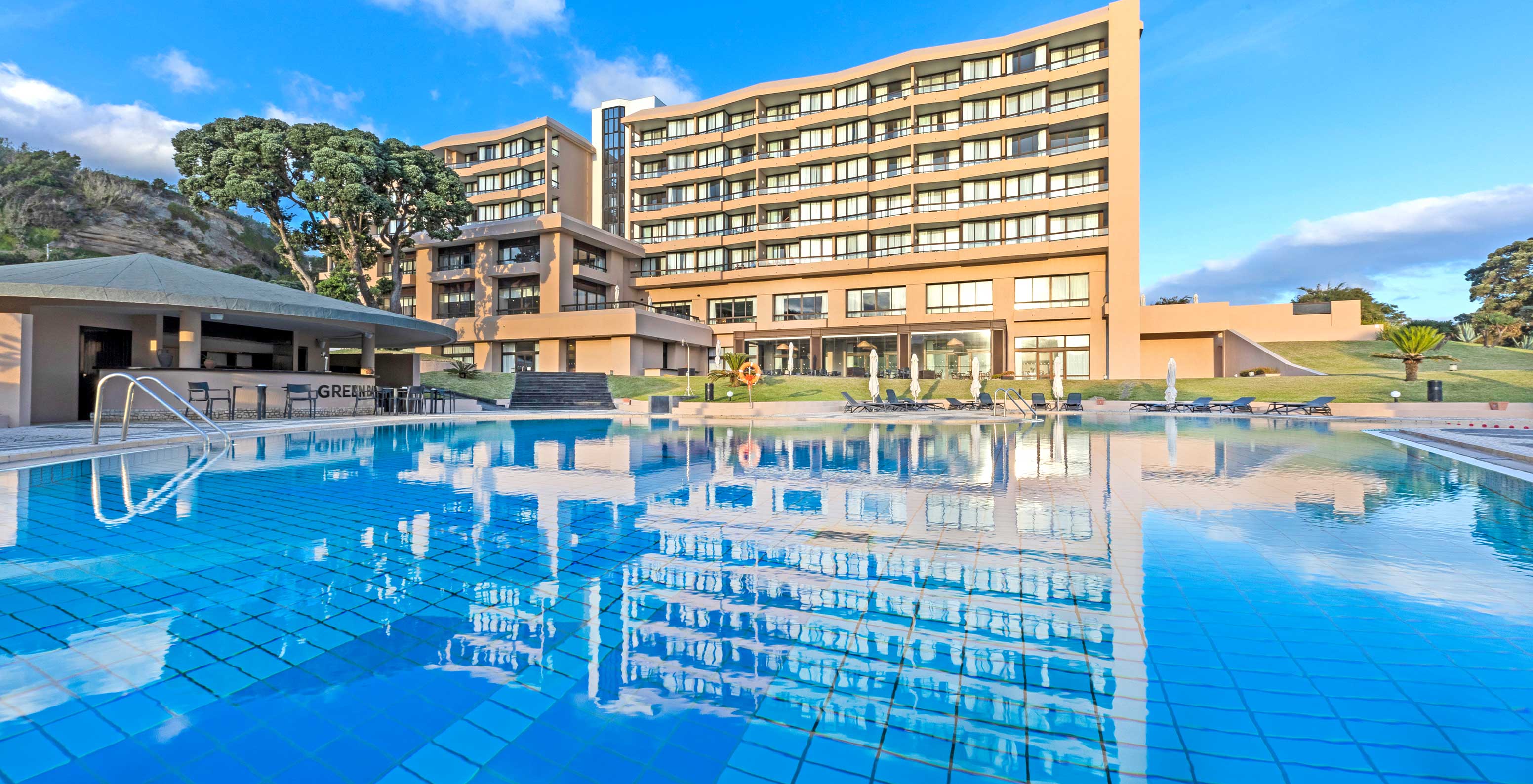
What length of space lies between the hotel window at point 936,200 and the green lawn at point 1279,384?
12145mm

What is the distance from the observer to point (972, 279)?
40156 millimetres

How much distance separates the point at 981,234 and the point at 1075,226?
5374 mm

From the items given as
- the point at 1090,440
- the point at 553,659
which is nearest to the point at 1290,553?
the point at 553,659

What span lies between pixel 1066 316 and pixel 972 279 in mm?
6056

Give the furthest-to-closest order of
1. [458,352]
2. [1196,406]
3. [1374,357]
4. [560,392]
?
[458,352], [1374,357], [560,392], [1196,406]

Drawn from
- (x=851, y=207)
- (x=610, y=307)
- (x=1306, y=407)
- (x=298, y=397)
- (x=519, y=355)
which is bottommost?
(x=1306, y=407)

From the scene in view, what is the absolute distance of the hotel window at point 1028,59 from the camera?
38344mm

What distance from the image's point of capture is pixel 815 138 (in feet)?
146

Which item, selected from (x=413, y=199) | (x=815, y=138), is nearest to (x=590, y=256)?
(x=413, y=199)

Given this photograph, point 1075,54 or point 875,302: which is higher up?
point 1075,54

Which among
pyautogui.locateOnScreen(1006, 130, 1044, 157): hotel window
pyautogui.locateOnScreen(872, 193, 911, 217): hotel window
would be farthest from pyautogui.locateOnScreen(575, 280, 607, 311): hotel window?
pyautogui.locateOnScreen(1006, 130, 1044, 157): hotel window

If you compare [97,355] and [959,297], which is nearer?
[97,355]

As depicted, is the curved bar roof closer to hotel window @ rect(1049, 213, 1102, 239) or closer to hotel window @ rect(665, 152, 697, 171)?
hotel window @ rect(665, 152, 697, 171)

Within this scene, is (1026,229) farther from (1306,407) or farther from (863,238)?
(1306,407)
